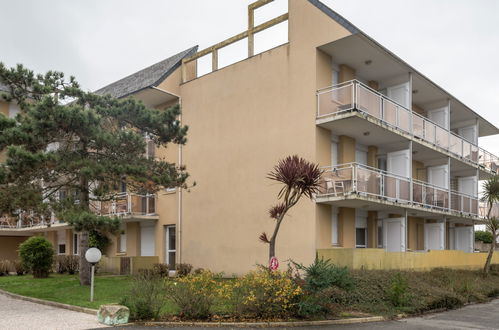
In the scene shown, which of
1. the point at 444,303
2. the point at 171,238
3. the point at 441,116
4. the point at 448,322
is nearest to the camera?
the point at 448,322

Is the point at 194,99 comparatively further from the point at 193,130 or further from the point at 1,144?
the point at 1,144

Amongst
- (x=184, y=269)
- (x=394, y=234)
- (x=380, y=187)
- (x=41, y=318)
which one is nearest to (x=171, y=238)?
(x=184, y=269)

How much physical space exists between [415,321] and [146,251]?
55.0 feet

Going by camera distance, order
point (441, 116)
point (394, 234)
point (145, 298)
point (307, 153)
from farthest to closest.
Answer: point (441, 116), point (394, 234), point (307, 153), point (145, 298)

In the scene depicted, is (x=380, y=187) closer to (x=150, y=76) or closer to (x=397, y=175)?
(x=397, y=175)

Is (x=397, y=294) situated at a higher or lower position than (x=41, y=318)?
higher

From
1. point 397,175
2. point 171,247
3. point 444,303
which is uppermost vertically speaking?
point 397,175

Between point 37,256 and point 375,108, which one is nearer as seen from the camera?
point 375,108

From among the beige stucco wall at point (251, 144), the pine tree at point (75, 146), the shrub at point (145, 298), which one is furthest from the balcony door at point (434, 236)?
the shrub at point (145, 298)

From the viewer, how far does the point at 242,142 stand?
22.2 m

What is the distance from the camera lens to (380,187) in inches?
765

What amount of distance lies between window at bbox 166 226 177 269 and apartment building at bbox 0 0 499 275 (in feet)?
0.24

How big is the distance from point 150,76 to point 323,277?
16.8 m

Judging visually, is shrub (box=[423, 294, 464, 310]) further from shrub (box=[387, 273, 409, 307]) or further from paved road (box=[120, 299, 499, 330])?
shrub (box=[387, 273, 409, 307])
